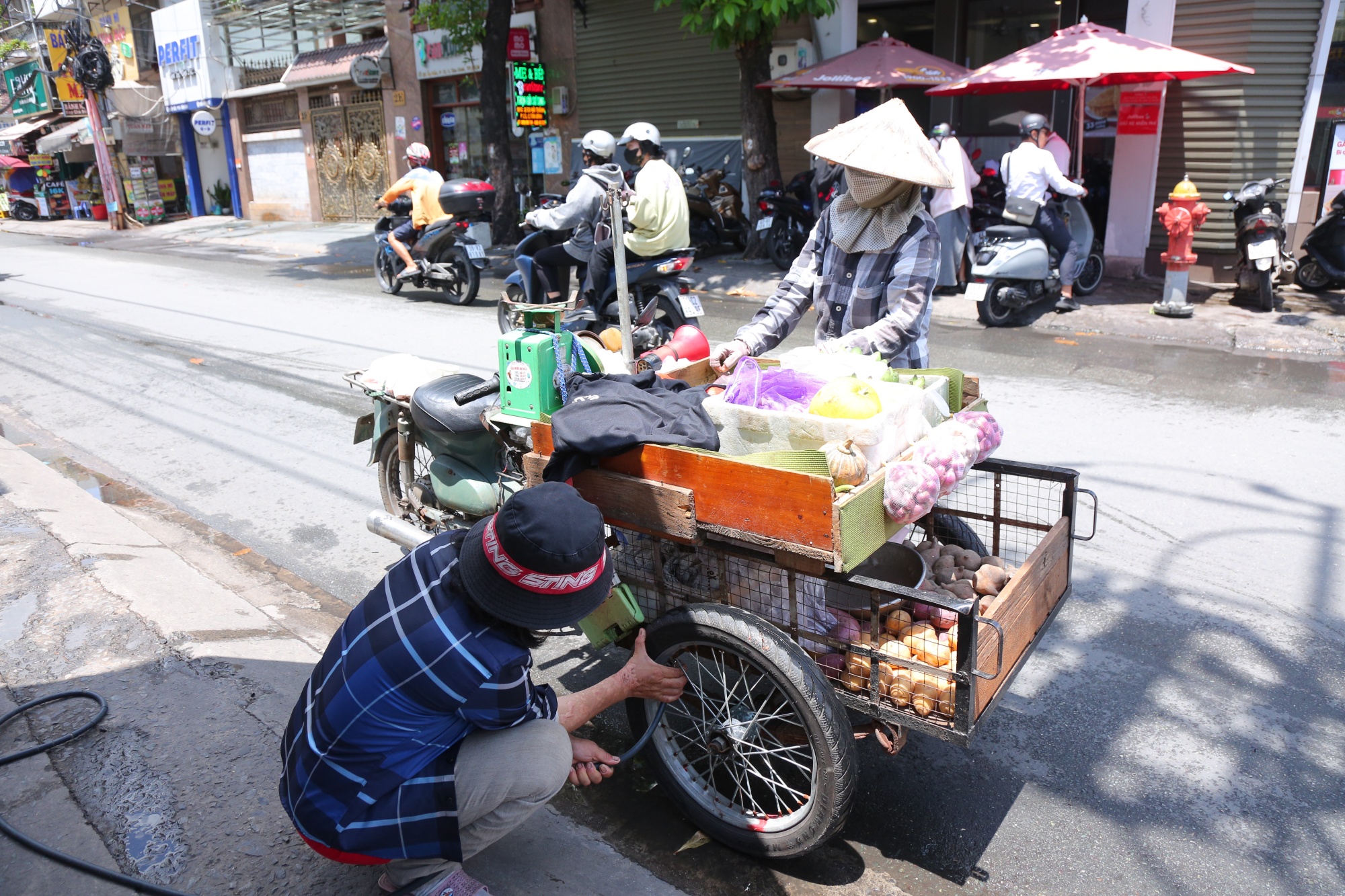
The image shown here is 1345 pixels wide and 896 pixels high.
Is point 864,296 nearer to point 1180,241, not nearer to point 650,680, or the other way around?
point 650,680

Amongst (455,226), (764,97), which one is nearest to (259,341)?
(455,226)

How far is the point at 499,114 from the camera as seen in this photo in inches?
610

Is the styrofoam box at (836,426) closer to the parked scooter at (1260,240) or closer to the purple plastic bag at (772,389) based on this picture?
the purple plastic bag at (772,389)

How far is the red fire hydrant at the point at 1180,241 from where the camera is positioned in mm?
9109

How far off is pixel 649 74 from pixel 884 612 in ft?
51.4

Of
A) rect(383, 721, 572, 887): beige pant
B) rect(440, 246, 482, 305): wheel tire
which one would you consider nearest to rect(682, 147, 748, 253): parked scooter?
rect(440, 246, 482, 305): wheel tire

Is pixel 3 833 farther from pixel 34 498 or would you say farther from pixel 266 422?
pixel 266 422

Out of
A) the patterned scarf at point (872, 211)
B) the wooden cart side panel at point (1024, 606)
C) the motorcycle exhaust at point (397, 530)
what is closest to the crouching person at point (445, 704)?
the wooden cart side panel at point (1024, 606)

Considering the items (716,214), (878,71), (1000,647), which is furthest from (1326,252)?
(1000,647)

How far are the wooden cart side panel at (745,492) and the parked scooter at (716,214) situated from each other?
1174 centimetres

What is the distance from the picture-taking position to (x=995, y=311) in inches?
375

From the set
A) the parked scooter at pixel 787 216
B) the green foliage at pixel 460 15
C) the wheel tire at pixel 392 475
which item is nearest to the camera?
the wheel tire at pixel 392 475

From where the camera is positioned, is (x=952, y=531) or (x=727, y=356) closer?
(x=952, y=531)

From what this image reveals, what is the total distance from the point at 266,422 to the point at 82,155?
3011 cm
